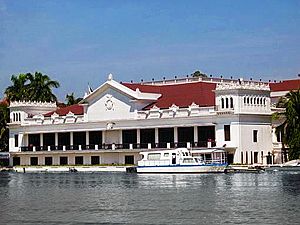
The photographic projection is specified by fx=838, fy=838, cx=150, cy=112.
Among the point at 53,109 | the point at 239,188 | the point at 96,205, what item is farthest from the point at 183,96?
the point at 96,205

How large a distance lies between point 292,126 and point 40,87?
162 feet

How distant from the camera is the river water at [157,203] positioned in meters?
44.1

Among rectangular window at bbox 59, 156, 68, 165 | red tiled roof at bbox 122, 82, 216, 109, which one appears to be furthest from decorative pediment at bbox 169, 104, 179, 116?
rectangular window at bbox 59, 156, 68, 165

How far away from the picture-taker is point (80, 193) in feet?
211

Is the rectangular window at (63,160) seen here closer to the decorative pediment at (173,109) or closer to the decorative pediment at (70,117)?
the decorative pediment at (70,117)

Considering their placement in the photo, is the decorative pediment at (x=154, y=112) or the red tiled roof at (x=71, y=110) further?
the red tiled roof at (x=71, y=110)

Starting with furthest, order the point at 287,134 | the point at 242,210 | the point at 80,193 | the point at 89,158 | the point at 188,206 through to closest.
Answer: the point at 89,158, the point at 287,134, the point at 80,193, the point at 188,206, the point at 242,210

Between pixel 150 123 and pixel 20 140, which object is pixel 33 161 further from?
pixel 150 123

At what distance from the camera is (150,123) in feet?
366

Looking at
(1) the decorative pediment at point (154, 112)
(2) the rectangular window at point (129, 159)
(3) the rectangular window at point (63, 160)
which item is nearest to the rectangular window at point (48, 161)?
(3) the rectangular window at point (63, 160)

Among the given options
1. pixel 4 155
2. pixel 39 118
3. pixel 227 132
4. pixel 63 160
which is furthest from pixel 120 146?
pixel 4 155

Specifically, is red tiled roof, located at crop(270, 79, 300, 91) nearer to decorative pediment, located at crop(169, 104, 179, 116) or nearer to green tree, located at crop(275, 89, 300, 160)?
green tree, located at crop(275, 89, 300, 160)

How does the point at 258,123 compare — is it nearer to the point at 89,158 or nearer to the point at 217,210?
the point at 89,158

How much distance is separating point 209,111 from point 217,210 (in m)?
58.4
